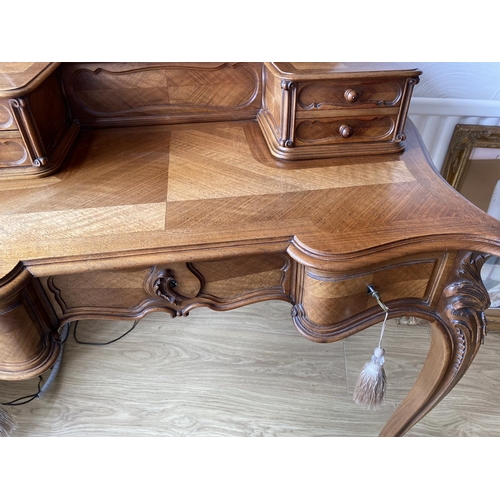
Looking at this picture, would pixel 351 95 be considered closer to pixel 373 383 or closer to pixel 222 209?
pixel 222 209

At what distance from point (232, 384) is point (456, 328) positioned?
676 millimetres

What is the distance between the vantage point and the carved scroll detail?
0.60 metres

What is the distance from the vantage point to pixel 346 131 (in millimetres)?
683

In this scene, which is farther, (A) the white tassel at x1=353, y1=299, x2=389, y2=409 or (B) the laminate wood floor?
(B) the laminate wood floor

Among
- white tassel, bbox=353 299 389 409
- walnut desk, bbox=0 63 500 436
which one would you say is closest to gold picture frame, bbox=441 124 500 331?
walnut desk, bbox=0 63 500 436

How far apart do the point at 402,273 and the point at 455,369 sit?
26cm

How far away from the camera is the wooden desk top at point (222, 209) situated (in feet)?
1.75

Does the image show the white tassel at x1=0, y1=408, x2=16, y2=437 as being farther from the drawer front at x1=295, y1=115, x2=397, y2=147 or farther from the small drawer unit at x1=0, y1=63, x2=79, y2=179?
the drawer front at x1=295, y1=115, x2=397, y2=147

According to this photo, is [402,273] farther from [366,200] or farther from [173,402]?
[173,402]

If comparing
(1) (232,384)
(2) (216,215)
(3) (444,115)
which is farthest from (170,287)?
(3) (444,115)

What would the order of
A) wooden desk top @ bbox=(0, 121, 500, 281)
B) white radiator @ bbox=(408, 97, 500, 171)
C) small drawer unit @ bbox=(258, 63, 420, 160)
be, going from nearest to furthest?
wooden desk top @ bbox=(0, 121, 500, 281) < small drawer unit @ bbox=(258, 63, 420, 160) < white radiator @ bbox=(408, 97, 500, 171)

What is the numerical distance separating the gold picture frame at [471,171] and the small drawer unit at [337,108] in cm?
42

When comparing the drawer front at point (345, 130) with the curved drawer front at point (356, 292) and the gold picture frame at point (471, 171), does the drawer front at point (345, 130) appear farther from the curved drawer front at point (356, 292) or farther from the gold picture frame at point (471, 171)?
the gold picture frame at point (471, 171)

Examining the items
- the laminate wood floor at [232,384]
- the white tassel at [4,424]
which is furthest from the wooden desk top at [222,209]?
the laminate wood floor at [232,384]
